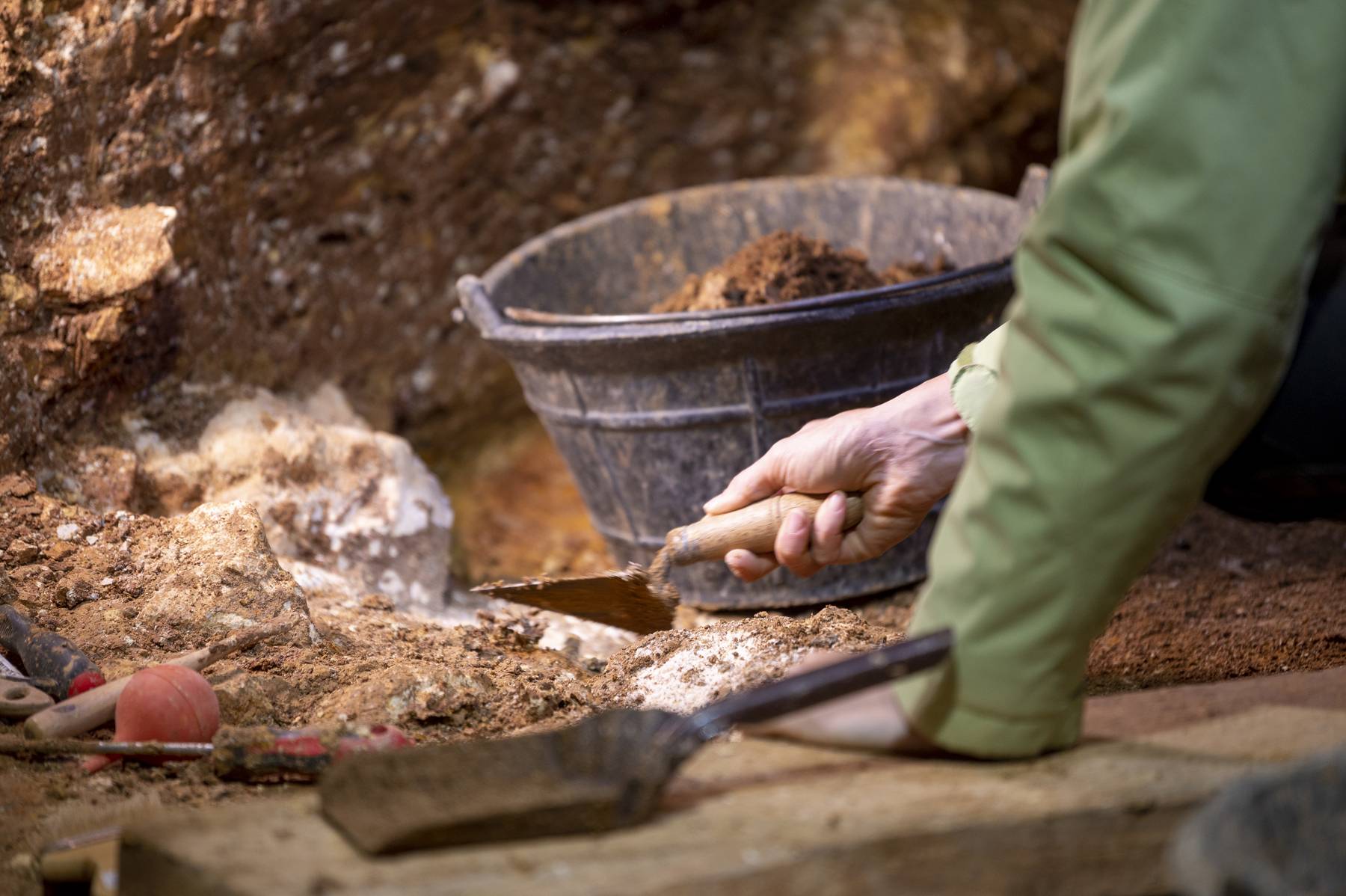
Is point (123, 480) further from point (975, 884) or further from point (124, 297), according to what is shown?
point (975, 884)

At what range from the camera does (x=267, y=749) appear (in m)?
1.19

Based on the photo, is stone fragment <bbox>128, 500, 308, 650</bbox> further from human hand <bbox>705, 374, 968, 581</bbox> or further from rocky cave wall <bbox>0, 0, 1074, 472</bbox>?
human hand <bbox>705, 374, 968, 581</bbox>

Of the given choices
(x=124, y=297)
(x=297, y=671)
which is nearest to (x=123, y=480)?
(x=124, y=297)

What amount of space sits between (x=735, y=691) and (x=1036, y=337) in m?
0.73

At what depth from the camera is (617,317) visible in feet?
6.67

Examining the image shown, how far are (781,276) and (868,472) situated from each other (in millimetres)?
827

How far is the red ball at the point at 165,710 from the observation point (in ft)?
4.16

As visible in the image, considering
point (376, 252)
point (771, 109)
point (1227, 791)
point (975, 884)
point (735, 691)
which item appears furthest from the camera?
point (771, 109)

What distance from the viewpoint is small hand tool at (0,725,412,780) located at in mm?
1176

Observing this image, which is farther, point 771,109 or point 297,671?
point 771,109

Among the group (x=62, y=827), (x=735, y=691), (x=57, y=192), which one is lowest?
(x=735, y=691)

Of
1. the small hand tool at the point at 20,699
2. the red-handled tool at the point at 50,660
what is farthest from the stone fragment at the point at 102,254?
the small hand tool at the point at 20,699

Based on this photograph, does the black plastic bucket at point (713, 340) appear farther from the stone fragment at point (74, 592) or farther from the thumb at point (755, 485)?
the stone fragment at point (74, 592)

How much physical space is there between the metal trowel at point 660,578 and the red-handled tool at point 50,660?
599mm
